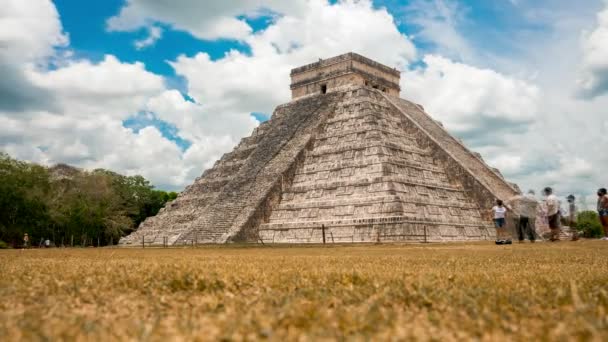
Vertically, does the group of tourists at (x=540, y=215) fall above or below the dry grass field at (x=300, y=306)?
above

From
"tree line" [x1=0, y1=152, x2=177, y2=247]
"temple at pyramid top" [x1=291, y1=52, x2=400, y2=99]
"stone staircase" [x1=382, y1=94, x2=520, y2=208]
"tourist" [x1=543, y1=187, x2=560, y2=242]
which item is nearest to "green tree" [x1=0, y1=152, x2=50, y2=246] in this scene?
"tree line" [x1=0, y1=152, x2=177, y2=247]


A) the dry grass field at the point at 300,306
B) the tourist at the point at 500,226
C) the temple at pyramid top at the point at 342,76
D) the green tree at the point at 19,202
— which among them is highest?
the temple at pyramid top at the point at 342,76

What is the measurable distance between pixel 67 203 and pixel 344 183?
23.6 m

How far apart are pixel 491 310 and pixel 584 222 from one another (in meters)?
60.2

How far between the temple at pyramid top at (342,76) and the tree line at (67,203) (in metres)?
17.5

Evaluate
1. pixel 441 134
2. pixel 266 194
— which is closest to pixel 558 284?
pixel 266 194

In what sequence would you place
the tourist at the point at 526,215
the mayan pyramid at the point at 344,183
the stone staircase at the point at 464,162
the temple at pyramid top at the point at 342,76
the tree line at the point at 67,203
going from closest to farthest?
the tourist at the point at 526,215 < the mayan pyramid at the point at 344,183 < the stone staircase at the point at 464,162 < the temple at pyramid top at the point at 342,76 < the tree line at the point at 67,203

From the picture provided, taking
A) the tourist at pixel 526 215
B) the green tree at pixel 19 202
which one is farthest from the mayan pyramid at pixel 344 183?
the green tree at pixel 19 202

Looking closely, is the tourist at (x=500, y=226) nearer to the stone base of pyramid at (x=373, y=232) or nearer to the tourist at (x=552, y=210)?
the tourist at (x=552, y=210)

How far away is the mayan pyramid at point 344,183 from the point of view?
2316 centimetres

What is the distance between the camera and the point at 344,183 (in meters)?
24.9

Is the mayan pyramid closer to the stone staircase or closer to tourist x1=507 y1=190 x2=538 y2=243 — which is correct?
the stone staircase

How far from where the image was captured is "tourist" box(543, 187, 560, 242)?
15.5 meters

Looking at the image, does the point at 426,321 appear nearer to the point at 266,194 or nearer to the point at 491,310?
the point at 491,310
